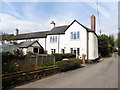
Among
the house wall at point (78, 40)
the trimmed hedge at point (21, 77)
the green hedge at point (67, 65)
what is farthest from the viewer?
the house wall at point (78, 40)

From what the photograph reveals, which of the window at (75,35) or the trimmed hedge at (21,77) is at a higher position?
the window at (75,35)

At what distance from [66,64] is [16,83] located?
22.0 feet

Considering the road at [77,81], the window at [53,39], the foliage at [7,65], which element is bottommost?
the road at [77,81]

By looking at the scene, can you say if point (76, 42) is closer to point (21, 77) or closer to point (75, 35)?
point (75, 35)

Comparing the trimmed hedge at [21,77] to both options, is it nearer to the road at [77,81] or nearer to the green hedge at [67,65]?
the road at [77,81]

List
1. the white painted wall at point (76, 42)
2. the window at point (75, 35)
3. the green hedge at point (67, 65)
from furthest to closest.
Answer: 1. the window at point (75, 35)
2. the white painted wall at point (76, 42)
3. the green hedge at point (67, 65)

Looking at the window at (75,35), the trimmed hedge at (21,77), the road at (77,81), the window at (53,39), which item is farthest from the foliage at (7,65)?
the window at (53,39)

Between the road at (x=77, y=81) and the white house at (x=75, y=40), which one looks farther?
the white house at (x=75, y=40)

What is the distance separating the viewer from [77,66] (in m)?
16.4

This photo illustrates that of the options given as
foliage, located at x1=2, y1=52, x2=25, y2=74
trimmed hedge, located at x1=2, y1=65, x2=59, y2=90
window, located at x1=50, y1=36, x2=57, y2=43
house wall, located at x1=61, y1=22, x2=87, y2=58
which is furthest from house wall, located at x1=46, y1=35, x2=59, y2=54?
foliage, located at x1=2, y1=52, x2=25, y2=74

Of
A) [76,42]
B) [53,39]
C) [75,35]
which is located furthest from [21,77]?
[53,39]

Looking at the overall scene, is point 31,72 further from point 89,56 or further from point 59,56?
point 89,56

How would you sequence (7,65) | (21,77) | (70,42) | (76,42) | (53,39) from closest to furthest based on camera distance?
1. (7,65)
2. (21,77)
3. (76,42)
4. (70,42)
5. (53,39)

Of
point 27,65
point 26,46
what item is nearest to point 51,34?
point 26,46
